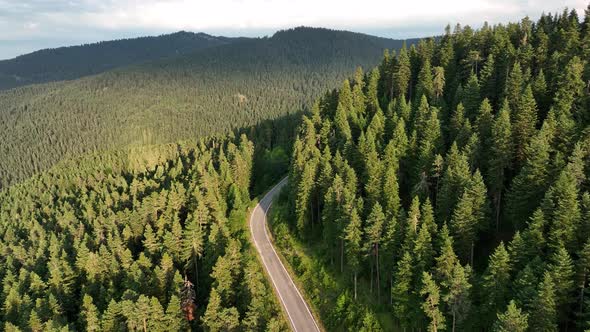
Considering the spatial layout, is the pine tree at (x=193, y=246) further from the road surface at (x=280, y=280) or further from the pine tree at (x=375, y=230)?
the pine tree at (x=375, y=230)

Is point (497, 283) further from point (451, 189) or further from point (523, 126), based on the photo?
point (523, 126)


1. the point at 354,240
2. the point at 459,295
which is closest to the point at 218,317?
the point at 354,240

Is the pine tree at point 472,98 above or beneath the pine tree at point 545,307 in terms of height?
above

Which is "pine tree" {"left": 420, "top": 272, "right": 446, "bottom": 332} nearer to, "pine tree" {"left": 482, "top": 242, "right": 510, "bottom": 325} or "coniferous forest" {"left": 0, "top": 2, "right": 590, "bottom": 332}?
"coniferous forest" {"left": 0, "top": 2, "right": 590, "bottom": 332}

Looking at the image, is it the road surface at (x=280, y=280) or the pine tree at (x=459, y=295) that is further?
the road surface at (x=280, y=280)

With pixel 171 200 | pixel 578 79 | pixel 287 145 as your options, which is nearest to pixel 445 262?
pixel 578 79

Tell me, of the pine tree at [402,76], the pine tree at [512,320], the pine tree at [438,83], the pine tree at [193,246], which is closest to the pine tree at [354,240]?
the pine tree at [512,320]
